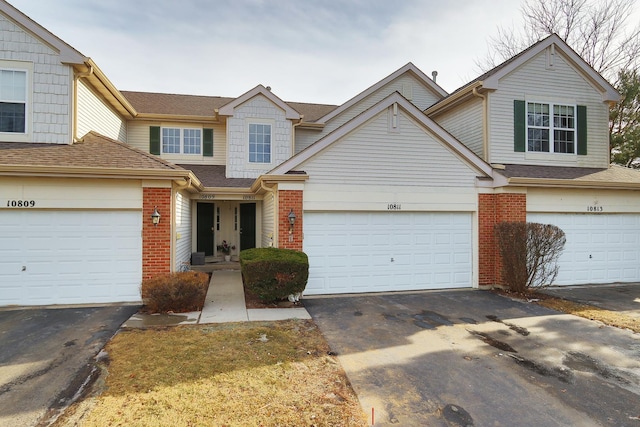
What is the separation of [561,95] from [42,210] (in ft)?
52.1

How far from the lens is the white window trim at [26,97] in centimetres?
873

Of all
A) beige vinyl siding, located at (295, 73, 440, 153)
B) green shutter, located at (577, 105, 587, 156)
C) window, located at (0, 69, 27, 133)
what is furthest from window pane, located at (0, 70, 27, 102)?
green shutter, located at (577, 105, 587, 156)

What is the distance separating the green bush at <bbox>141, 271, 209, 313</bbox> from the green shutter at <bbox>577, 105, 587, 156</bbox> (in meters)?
13.1

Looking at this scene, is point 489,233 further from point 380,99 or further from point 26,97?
point 26,97

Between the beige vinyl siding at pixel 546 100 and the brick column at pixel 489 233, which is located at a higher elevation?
the beige vinyl siding at pixel 546 100

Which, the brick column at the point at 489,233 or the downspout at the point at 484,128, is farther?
the downspout at the point at 484,128

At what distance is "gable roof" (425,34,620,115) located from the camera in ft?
36.2

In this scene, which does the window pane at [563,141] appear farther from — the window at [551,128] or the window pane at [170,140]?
the window pane at [170,140]

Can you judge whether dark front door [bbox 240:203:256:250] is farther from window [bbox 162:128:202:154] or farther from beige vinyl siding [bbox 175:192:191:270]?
window [bbox 162:128:202:154]

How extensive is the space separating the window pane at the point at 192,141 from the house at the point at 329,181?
0.54m

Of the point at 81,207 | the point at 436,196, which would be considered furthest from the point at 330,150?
the point at 81,207

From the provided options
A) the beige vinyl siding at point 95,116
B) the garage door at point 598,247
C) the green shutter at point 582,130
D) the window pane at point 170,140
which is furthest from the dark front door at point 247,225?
the green shutter at point 582,130

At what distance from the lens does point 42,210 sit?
7883 millimetres

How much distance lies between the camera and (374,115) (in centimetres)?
939
